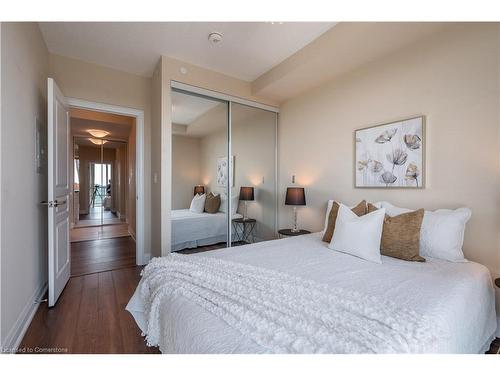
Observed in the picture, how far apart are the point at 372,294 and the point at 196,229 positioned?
256 cm

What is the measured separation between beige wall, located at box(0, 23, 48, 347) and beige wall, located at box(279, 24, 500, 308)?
2.99 metres

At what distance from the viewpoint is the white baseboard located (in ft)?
5.05

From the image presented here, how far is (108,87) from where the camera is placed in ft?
10.1

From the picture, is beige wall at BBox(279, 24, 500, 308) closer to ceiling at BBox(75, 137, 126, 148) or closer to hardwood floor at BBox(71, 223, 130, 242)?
hardwood floor at BBox(71, 223, 130, 242)

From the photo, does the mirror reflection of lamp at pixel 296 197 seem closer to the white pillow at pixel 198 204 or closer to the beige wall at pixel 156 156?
the white pillow at pixel 198 204

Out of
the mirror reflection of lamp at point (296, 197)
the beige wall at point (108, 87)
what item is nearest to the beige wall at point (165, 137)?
the beige wall at point (108, 87)

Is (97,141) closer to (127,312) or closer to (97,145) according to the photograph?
(97,145)

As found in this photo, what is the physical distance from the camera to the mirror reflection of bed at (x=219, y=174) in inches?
124

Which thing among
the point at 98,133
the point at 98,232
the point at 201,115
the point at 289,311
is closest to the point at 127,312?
the point at 289,311
